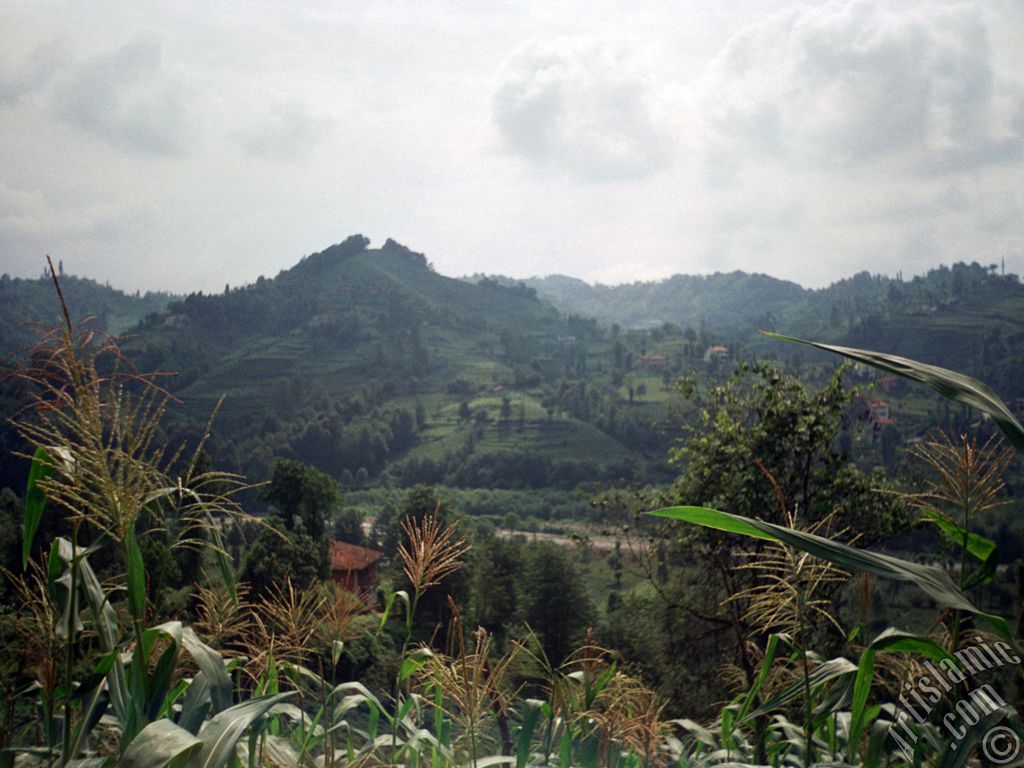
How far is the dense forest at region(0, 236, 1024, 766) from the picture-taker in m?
1.63

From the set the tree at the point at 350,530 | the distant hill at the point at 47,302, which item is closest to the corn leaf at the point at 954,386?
the tree at the point at 350,530

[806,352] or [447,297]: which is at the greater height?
[447,297]

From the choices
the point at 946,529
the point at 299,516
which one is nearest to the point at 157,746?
the point at 946,529

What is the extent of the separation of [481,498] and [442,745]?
7952cm

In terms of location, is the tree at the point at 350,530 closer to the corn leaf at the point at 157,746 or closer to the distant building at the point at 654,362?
the corn leaf at the point at 157,746

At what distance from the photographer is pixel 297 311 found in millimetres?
148125

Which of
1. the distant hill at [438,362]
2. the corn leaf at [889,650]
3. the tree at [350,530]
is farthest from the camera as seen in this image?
the distant hill at [438,362]

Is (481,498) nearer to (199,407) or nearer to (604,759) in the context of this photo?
(199,407)

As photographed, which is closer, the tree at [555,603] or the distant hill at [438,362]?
the tree at [555,603]

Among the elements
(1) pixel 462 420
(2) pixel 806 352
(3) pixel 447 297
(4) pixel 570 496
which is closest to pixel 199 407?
(1) pixel 462 420

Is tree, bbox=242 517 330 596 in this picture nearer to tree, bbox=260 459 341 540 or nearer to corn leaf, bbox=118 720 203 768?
tree, bbox=260 459 341 540

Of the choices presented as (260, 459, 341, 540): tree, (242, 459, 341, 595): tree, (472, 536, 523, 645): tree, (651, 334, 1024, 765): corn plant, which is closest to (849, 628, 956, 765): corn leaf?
(651, 334, 1024, 765): corn plant
